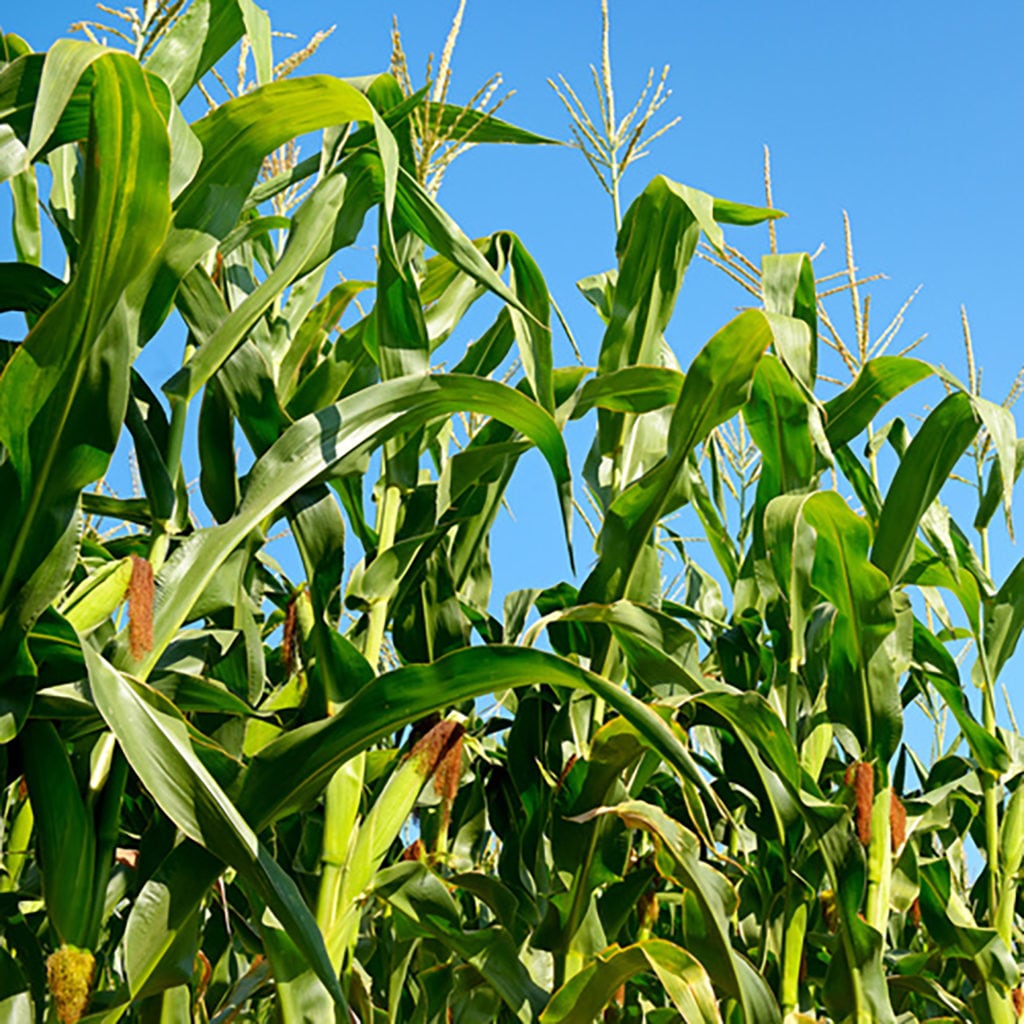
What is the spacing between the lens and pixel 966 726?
173 cm

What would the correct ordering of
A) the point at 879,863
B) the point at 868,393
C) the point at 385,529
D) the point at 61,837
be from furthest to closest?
the point at 868,393 < the point at 879,863 < the point at 385,529 < the point at 61,837

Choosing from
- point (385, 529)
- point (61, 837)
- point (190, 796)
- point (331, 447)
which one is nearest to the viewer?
point (190, 796)

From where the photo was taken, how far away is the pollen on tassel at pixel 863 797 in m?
1.48

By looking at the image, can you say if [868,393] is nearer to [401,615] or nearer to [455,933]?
[401,615]

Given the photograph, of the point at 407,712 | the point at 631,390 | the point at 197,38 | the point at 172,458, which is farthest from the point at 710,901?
the point at 197,38

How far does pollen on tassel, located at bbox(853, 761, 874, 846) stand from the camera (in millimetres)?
1482

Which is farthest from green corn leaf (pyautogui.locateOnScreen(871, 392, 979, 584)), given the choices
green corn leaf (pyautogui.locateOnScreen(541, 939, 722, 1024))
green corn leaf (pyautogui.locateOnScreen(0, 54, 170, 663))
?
green corn leaf (pyautogui.locateOnScreen(0, 54, 170, 663))

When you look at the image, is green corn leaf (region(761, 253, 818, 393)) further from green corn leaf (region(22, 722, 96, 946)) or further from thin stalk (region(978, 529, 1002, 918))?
green corn leaf (region(22, 722, 96, 946))

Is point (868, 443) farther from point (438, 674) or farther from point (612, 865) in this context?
point (438, 674)

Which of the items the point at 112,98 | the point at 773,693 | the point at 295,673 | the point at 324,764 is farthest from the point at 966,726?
the point at 112,98

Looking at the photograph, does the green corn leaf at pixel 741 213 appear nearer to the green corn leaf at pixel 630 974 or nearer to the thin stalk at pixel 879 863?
the thin stalk at pixel 879 863

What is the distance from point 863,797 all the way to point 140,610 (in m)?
0.94

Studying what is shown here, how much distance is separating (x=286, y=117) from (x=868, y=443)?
1.24 meters

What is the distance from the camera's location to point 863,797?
4.87 ft
